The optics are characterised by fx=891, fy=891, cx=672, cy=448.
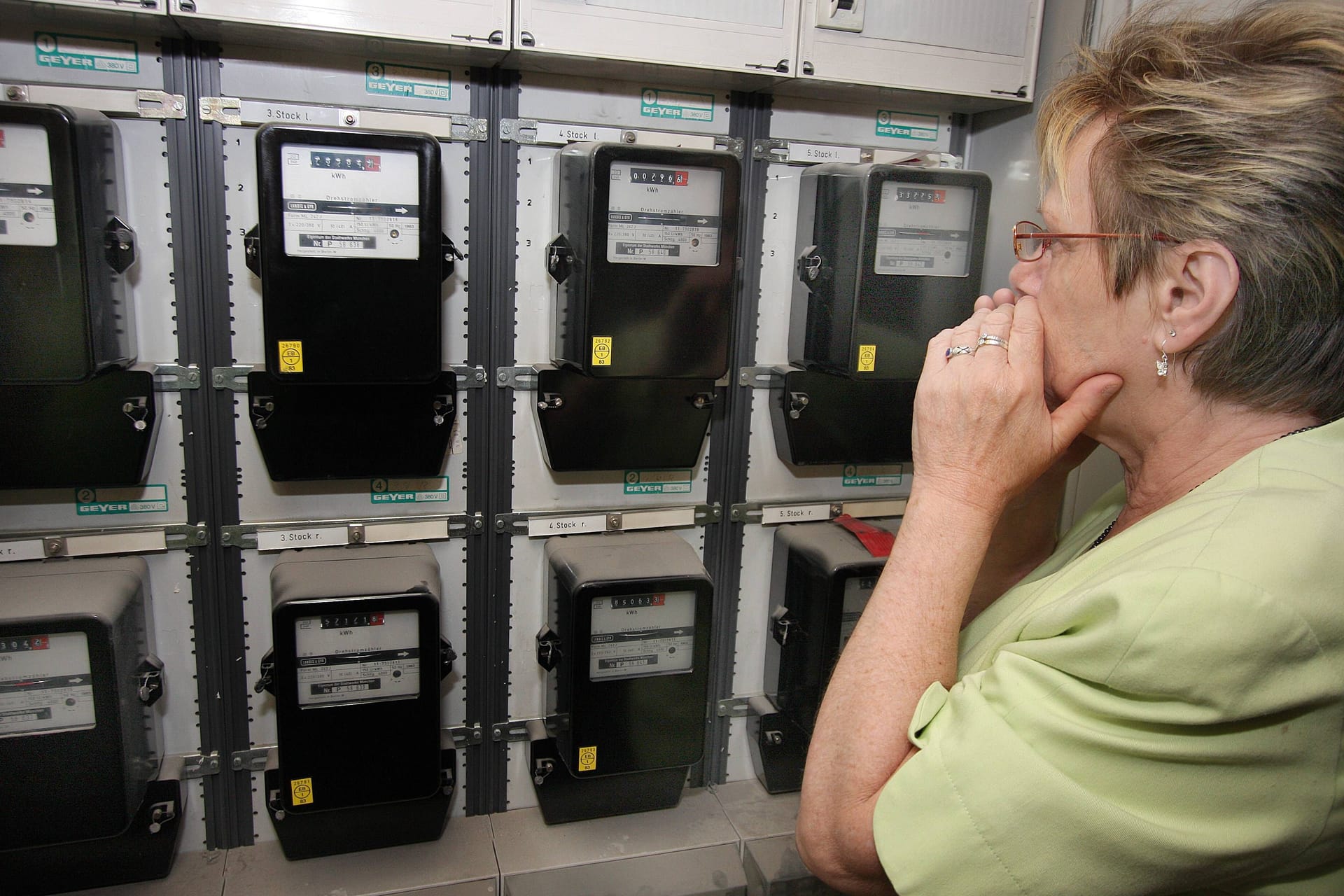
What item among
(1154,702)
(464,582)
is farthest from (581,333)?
(1154,702)

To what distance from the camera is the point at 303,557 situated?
2109 mm

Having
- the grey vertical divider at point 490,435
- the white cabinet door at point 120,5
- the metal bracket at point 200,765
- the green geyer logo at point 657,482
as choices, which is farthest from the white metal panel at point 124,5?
the metal bracket at point 200,765

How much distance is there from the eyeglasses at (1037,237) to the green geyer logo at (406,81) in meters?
1.40

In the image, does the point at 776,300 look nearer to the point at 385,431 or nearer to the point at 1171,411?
the point at 385,431

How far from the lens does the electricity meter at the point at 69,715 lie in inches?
71.4

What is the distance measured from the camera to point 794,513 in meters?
2.46

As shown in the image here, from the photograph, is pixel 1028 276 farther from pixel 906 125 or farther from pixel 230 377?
pixel 230 377

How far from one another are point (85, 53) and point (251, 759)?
1631mm

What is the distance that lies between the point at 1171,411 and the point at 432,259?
144 centimetres

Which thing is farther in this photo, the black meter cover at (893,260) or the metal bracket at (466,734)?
the metal bracket at (466,734)

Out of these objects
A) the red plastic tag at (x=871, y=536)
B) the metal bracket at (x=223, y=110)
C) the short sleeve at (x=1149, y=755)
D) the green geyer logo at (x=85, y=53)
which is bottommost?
the red plastic tag at (x=871, y=536)

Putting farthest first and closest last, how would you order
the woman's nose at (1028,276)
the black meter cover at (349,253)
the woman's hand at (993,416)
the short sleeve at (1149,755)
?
1. the black meter cover at (349,253)
2. the woman's nose at (1028,276)
3. the woman's hand at (993,416)
4. the short sleeve at (1149,755)

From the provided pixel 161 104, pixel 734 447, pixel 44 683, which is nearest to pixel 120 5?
pixel 161 104

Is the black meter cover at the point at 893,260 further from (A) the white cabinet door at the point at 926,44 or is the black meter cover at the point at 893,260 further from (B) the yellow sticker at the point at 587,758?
(B) the yellow sticker at the point at 587,758
